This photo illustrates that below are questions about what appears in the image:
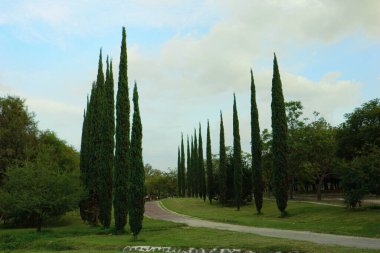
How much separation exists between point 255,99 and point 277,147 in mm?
7160

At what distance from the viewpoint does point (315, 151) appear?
41.0m

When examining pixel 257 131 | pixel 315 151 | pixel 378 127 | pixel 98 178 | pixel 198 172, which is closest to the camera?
pixel 98 178

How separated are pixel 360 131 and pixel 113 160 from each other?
62.4 feet

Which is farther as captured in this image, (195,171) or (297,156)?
(195,171)

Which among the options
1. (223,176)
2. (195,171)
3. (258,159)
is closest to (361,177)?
(258,159)

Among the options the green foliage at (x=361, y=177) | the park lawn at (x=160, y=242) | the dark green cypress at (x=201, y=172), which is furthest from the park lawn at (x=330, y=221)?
the dark green cypress at (x=201, y=172)

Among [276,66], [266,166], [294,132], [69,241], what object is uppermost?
[276,66]

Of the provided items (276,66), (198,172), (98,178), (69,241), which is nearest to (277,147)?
(276,66)

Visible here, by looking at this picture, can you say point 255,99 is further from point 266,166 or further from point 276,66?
point 266,166

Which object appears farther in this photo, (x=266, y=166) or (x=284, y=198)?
(x=266, y=166)

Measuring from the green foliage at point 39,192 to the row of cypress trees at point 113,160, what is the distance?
2.12m

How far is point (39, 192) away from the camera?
2734cm

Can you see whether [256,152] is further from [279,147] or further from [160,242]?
[160,242]

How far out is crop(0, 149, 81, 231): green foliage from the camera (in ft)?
88.2
